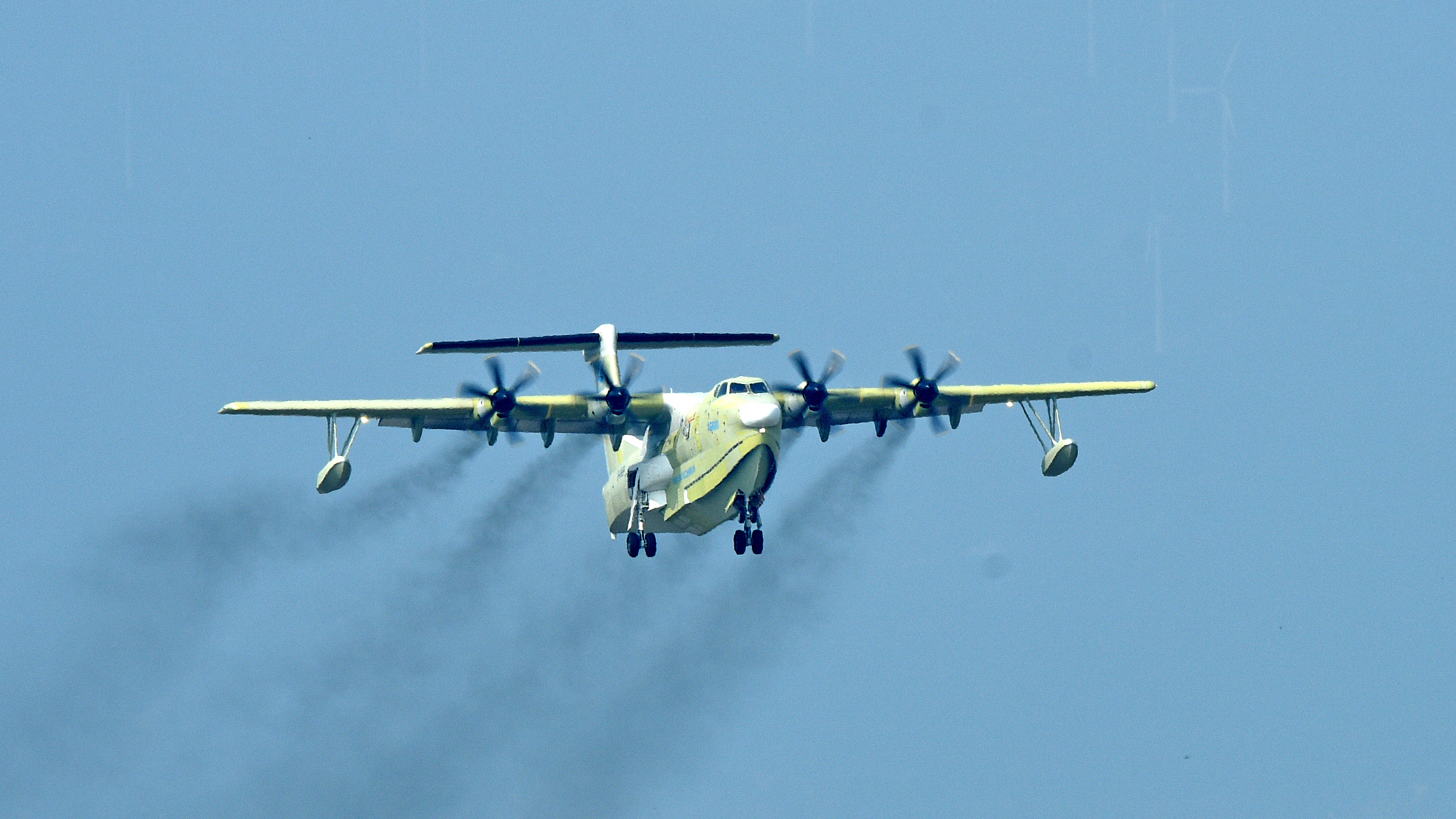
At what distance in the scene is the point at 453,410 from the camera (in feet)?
147

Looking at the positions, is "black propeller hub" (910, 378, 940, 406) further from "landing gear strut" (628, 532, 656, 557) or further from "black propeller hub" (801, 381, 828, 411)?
"landing gear strut" (628, 532, 656, 557)

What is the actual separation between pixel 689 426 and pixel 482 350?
486 centimetres

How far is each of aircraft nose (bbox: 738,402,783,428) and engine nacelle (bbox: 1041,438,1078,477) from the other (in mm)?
7764

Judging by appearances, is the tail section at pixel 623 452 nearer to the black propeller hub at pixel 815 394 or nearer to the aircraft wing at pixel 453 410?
the aircraft wing at pixel 453 410

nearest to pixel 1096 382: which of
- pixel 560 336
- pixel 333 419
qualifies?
pixel 560 336

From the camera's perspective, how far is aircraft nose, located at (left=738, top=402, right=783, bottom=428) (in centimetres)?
4225

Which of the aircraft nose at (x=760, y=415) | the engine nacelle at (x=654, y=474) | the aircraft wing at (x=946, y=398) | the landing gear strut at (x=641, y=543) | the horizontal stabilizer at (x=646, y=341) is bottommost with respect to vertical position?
the landing gear strut at (x=641, y=543)

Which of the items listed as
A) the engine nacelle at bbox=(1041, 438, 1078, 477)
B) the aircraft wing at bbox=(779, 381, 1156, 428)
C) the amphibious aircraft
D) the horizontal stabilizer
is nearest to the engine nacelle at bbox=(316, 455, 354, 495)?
the amphibious aircraft

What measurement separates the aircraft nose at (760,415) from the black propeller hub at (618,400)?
134 inches

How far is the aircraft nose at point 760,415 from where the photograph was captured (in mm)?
42250

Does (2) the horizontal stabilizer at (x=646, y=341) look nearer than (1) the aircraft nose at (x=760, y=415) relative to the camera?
No

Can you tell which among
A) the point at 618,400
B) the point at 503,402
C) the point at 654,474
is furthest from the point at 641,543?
the point at 503,402

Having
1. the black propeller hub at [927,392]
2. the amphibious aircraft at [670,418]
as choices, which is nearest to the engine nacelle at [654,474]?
the amphibious aircraft at [670,418]

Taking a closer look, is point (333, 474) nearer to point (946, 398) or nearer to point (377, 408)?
point (377, 408)
